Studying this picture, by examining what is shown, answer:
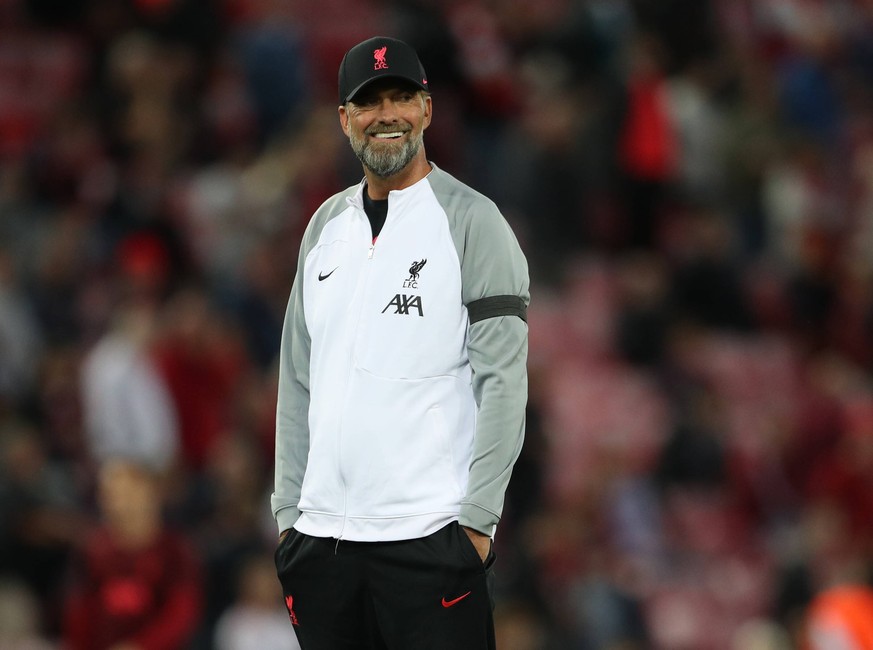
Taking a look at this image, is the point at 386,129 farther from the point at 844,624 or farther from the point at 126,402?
the point at 126,402

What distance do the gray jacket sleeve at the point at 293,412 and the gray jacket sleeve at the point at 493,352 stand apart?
0.48m

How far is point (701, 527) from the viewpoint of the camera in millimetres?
10070

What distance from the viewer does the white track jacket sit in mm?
3908

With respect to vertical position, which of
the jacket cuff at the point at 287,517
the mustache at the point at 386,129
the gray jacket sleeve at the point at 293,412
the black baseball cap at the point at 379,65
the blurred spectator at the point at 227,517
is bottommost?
the blurred spectator at the point at 227,517

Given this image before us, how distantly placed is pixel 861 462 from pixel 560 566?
2.31m

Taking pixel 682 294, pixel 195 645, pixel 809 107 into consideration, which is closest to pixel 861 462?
pixel 682 294

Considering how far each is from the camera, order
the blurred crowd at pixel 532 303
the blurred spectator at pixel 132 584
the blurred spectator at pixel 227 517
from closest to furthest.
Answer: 1. the blurred spectator at pixel 132 584
2. the blurred spectator at pixel 227 517
3. the blurred crowd at pixel 532 303

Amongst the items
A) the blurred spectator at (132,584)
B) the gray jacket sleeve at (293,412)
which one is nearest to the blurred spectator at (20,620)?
the blurred spectator at (132,584)

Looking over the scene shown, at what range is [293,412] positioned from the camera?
425 cm

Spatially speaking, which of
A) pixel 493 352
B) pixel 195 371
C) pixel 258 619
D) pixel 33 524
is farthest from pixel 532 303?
pixel 493 352

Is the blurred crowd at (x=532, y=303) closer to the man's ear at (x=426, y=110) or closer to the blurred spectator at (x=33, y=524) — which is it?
the blurred spectator at (x=33, y=524)

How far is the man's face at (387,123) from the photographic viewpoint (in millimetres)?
4043

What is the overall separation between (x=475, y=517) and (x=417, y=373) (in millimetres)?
369

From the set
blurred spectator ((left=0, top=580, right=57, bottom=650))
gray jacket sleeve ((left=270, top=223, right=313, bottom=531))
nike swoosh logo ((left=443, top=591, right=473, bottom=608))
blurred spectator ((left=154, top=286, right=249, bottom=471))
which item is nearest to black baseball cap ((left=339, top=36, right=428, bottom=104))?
gray jacket sleeve ((left=270, top=223, right=313, bottom=531))
